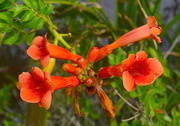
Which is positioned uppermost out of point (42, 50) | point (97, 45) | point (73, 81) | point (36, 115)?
point (42, 50)

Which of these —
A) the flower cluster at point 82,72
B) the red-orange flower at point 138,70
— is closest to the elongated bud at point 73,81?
the flower cluster at point 82,72

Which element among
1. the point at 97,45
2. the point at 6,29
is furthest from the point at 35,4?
the point at 97,45

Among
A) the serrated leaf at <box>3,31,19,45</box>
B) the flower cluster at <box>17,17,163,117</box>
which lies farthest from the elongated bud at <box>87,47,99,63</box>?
the serrated leaf at <box>3,31,19,45</box>

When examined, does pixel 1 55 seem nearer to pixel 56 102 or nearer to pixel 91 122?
pixel 56 102

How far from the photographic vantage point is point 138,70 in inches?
35.3

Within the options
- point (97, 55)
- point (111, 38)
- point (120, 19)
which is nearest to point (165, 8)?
point (120, 19)

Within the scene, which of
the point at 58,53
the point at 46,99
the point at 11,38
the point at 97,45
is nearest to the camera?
the point at 46,99

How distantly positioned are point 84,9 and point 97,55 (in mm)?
512

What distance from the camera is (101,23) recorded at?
1.54m

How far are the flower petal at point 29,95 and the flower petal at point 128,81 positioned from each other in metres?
0.22

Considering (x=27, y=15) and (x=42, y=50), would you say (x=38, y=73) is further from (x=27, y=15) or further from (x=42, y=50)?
(x=27, y=15)

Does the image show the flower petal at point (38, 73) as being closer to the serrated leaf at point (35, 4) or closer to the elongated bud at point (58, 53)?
the elongated bud at point (58, 53)

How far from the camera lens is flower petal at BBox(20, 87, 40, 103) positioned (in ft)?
2.77

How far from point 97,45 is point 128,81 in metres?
0.99
